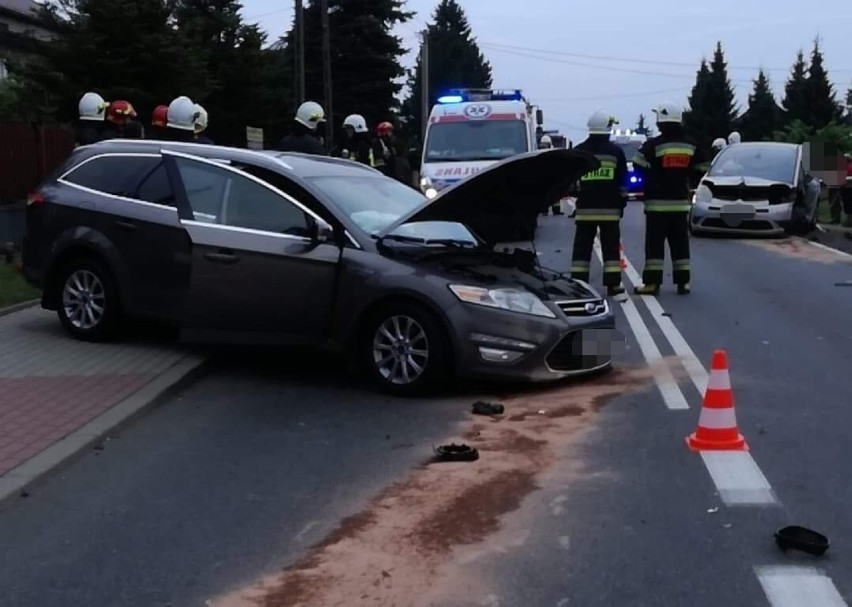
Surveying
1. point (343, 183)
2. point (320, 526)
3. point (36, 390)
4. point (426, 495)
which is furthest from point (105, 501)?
point (343, 183)

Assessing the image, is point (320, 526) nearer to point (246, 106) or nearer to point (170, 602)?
point (170, 602)

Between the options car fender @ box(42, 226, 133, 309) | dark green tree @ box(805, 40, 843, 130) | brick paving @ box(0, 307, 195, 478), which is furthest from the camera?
dark green tree @ box(805, 40, 843, 130)

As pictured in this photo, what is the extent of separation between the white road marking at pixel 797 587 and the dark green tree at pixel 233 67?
34081 mm

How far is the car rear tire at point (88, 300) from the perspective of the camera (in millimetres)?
9969

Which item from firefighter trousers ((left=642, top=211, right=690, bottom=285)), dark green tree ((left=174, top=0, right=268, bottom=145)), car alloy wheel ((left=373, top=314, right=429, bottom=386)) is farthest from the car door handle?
dark green tree ((left=174, top=0, right=268, bottom=145))

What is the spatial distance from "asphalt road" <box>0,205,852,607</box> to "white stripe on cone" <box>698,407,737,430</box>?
22cm

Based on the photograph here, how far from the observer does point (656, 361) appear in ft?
31.8

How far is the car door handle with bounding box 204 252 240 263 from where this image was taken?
9023mm

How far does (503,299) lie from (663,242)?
18.5 feet

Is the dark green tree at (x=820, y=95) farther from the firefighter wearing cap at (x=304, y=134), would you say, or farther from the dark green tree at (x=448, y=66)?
the firefighter wearing cap at (x=304, y=134)

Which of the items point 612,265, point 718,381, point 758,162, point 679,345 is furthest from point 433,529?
point 758,162

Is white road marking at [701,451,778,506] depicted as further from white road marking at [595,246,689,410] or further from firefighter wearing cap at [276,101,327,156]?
firefighter wearing cap at [276,101,327,156]

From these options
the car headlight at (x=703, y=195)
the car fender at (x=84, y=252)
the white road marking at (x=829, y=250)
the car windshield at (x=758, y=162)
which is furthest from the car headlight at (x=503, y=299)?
the car windshield at (x=758, y=162)

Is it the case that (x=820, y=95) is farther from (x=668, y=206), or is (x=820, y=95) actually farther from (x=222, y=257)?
(x=222, y=257)
